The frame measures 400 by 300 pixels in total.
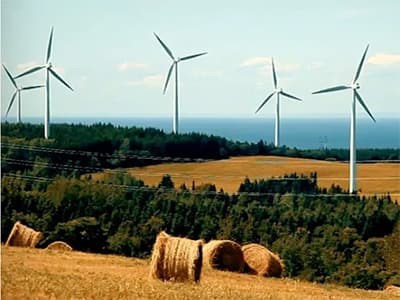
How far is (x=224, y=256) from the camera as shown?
1773cm

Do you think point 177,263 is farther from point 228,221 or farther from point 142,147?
point 142,147

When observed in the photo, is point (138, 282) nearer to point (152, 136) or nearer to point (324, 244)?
point (324, 244)

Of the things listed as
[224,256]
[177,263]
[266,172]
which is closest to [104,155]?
[266,172]

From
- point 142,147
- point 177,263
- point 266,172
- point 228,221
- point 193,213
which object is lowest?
point 228,221

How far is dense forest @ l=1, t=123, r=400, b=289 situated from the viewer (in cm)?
2440

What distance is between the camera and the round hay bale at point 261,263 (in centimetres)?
1809

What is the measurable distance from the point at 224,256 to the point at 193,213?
41.1 feet

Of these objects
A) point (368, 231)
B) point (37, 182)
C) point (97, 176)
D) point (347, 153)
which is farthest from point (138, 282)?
point (347, 153)

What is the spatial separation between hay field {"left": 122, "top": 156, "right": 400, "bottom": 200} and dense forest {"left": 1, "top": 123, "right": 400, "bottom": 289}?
1224mm

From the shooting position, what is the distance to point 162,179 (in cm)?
4025

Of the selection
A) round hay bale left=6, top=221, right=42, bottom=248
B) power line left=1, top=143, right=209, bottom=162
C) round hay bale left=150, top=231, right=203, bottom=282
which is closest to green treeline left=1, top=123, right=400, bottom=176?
power line left=1, top=143, right=209, bottom=162

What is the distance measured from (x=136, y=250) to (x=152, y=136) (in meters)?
23.5

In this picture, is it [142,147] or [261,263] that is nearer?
[261,263]

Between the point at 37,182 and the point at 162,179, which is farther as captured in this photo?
the point at 162,179
